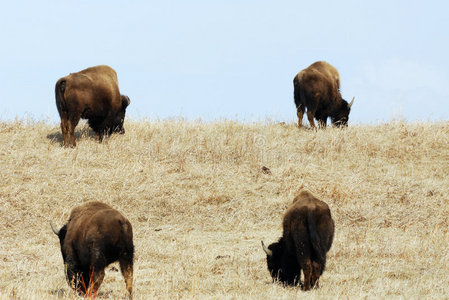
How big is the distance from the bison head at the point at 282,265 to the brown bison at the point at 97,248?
180cm

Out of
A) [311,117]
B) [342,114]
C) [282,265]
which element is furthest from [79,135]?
[282,265]

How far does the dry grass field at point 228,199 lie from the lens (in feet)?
25.7

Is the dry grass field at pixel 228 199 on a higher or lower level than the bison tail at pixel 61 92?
lower

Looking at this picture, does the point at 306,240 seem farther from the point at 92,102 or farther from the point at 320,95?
the point at 320,95

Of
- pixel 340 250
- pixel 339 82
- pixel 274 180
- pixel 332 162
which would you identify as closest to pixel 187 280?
pixel 340 250

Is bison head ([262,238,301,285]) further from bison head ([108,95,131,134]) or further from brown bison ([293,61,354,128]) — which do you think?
brown bison ([293,61,354,128])

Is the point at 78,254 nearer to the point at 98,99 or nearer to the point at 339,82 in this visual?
the point at 98,99

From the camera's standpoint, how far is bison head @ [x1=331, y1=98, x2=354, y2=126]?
752 inches

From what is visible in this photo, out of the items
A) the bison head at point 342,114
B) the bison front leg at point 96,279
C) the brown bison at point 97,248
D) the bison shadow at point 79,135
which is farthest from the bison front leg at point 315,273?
the bison head at point 342,114

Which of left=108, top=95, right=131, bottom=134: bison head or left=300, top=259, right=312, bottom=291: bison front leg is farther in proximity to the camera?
left=108, top=95, right=131, bottom=134: bison head

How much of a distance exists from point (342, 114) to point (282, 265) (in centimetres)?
1216

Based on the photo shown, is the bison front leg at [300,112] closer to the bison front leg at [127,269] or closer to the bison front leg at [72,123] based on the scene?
the bison front leg at [72,123]

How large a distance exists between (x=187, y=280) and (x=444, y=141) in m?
10.8

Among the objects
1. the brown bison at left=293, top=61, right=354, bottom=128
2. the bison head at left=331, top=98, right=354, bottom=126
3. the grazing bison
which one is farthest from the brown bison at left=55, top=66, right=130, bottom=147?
the grazing bison
